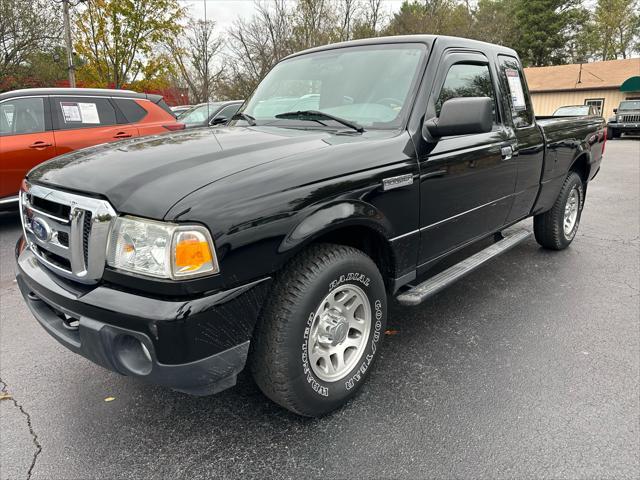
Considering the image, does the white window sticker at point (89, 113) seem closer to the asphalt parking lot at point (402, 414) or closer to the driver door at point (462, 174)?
the asphalt parking lot at point (402, 414)

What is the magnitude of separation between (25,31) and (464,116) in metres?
22.7

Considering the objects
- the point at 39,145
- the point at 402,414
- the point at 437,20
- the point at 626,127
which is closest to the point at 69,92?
the point at 39,145

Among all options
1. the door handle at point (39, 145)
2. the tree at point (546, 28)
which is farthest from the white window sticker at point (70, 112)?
the tree at point (546, 28)

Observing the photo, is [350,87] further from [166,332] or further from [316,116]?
[166,332]

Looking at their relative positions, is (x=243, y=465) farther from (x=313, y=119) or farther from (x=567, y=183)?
(x=567, y=183)

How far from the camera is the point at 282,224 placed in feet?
6.43

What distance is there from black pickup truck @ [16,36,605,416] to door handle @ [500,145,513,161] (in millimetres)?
33

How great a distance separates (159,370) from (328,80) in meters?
2.19

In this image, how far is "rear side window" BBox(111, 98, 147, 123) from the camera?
7.17 metres

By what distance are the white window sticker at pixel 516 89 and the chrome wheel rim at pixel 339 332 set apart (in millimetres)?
2367

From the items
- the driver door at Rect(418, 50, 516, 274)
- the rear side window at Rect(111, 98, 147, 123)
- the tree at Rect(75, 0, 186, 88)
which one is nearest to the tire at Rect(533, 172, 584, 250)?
the driver door at Rect(418, 50, 516, 274)

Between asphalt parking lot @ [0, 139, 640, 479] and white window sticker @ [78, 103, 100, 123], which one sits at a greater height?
white window sticker @ [78, 103, 100, 123]

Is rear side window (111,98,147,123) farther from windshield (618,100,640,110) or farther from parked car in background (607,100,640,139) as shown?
windshield (618,100,640,110)

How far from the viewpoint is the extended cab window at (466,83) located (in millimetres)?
3000
